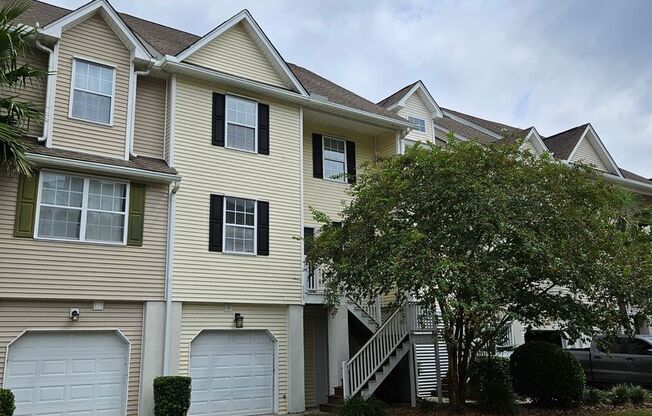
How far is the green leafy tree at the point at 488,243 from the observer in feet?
35.8

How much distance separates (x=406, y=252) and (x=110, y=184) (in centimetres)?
692

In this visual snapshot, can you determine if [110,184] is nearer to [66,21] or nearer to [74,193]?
[74,193]

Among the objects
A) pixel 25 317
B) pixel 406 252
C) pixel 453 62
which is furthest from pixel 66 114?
pixel 453 62

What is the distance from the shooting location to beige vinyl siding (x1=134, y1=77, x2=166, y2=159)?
13.9 m

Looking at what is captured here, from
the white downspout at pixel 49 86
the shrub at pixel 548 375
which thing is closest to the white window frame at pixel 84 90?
the white downspout at pixel 49 86

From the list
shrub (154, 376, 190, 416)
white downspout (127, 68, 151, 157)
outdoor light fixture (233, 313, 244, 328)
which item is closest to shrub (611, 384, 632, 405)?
outdoor light fixture (233, 313, 244, 328)

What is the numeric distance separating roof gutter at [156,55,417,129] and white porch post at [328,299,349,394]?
590 cm

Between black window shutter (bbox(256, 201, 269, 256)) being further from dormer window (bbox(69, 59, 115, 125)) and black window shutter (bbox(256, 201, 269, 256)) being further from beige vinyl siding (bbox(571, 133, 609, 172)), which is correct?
beige vinyl siding (bbox(571, 133, 609, 172))

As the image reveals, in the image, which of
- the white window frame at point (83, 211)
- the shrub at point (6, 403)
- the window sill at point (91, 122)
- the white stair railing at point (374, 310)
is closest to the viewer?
the shrub at point (6, 403)

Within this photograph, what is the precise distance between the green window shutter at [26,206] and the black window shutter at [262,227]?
535cm

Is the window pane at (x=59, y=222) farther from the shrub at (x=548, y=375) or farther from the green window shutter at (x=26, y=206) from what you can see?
the shrub at (x=548, y=375)

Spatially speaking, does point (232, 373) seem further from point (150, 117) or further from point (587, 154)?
point (587, 154)

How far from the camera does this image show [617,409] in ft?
44.4

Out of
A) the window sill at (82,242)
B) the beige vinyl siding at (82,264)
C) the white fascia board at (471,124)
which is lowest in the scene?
the beige vinyl siding at (82,264)
